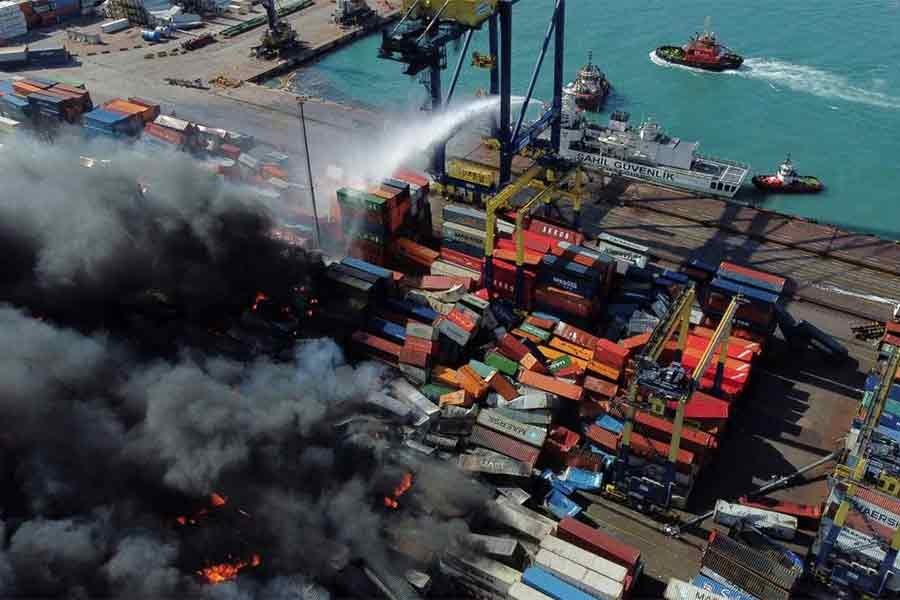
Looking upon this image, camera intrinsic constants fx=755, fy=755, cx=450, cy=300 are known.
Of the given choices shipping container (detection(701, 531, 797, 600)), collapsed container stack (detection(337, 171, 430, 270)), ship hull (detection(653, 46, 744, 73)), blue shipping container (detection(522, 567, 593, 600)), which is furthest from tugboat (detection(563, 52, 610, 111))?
blue shipping container (detection(522, 567, 593, 600))

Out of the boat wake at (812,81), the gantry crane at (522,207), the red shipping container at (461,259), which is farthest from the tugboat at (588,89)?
the red shipping container at (461,259)

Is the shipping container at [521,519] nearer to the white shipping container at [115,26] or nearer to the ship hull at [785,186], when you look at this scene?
the ship hull at [785,186]

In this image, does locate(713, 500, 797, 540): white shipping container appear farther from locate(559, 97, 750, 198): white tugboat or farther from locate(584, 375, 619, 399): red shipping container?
locate(559, 97, 750, 198): white tugboat

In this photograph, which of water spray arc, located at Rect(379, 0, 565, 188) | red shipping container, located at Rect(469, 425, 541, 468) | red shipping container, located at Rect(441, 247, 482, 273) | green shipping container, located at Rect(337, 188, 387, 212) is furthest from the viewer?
red shipping container, located at Rect(441, 247, 482, 273)

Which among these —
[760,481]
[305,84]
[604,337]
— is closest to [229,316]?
[604,337]

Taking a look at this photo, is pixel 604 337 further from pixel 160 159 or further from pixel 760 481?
pixel 160 159

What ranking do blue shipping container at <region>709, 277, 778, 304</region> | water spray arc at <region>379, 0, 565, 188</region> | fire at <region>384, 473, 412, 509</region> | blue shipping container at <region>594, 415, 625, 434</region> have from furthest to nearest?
water spray arc at <region>379, 0, 565, 188</region>, blue shipping container at <region>709, 277, 778, 304</region>, blue shipping container at <region>594, 415, 625, 434</region>, fire at <region>384, 473, 412, 509</region>

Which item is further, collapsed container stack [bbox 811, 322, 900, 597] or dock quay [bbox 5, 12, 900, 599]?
dock quay [bbox 5, 12, 900, 599]
